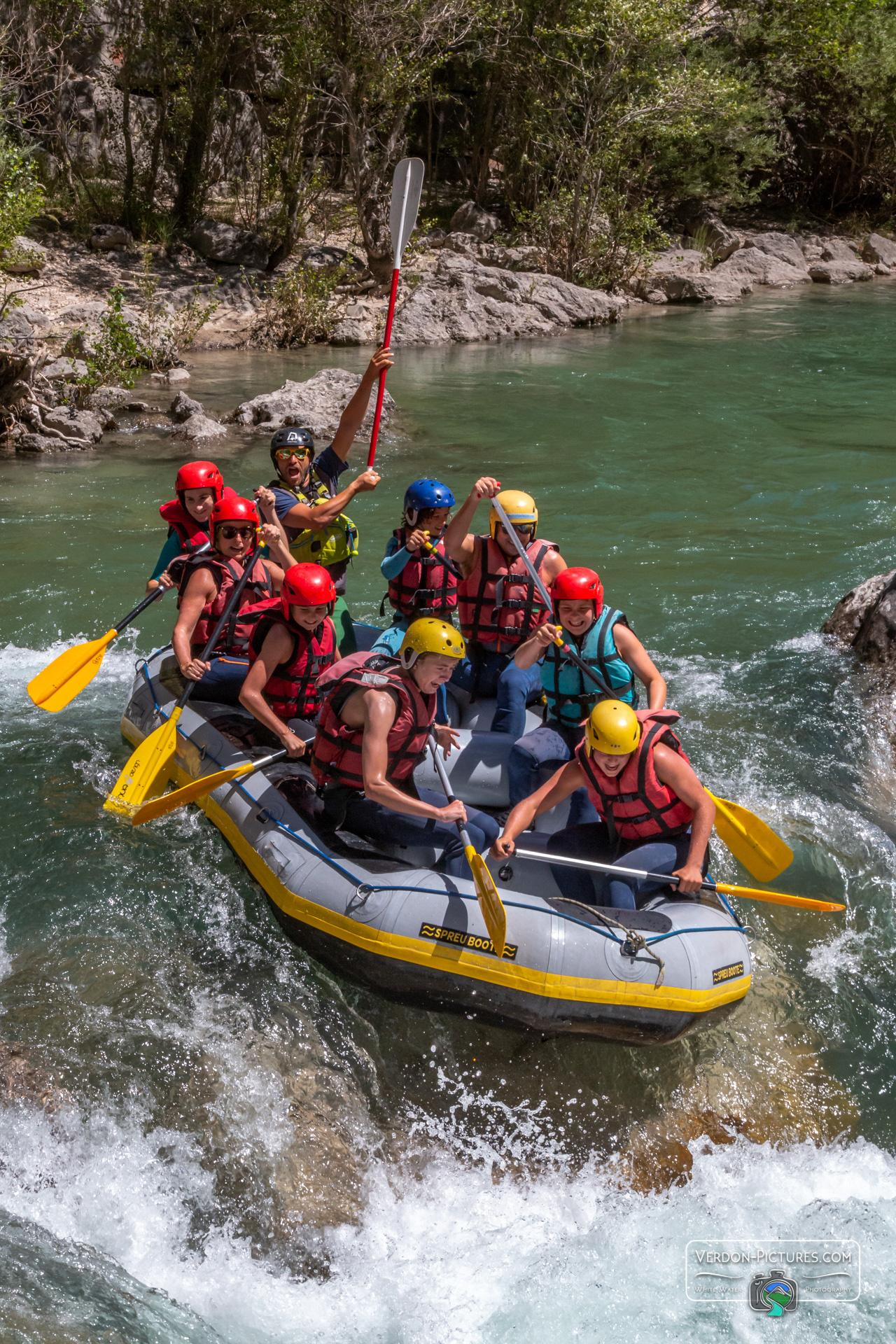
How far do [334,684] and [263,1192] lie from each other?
167 cm

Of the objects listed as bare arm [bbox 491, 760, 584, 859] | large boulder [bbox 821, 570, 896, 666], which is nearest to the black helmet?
bare arm [bbox 491, 760, 584, 859]

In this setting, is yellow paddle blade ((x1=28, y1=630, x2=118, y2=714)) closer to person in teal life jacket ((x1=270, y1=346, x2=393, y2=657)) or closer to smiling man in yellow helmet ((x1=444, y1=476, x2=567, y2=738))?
person in teal life jacket ((x1=270, y1=346, x2=393, y2=657))

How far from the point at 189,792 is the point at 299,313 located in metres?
11.5

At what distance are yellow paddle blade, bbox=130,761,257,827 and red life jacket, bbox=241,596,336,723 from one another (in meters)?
0.31

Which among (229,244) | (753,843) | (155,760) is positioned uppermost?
(229,244)

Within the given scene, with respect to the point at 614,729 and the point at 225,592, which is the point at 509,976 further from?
the point at 225,592

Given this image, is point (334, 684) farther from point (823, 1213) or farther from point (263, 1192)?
point (823, 1213)

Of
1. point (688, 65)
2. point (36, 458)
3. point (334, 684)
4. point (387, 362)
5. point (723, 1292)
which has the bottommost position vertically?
point (723, 1292)

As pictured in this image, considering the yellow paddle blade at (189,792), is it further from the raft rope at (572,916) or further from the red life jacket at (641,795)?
the red life jacket at (641,795)

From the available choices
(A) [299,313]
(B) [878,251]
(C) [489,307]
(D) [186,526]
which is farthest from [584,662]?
(B) [878,251]

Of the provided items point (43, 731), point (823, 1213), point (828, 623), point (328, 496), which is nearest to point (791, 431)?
point (828, 623)

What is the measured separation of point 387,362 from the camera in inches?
209

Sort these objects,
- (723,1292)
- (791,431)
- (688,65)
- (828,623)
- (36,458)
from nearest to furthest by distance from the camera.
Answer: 1. (723,1292)
2. (828,623)
3. (36,458)
4. (791,431)
5. (688,65)

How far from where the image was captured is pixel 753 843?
13.9ft
